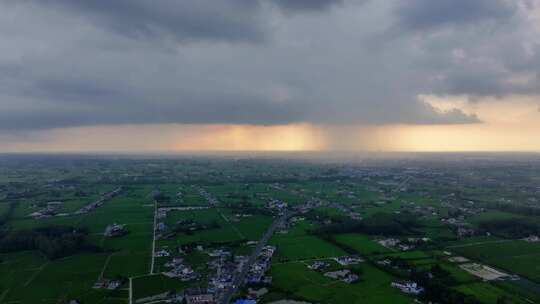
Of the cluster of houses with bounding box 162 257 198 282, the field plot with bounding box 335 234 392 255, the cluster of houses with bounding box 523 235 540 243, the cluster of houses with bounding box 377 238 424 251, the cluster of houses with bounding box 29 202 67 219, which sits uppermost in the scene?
the cluster of houses with bounding box 29 202 67 219

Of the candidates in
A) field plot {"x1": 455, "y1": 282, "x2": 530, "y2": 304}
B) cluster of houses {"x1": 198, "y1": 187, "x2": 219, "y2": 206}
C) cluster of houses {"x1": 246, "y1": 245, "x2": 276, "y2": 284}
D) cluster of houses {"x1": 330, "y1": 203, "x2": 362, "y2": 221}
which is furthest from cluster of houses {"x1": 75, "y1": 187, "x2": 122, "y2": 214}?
field plot {"x1": 455, "y1": 282, "x2": 530, "y2": 304}

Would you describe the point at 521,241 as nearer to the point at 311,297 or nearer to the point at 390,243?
the point at 390,243

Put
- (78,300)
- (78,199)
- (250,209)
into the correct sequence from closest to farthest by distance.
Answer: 1. (78,300)
2. (250,209)
3. (78,199)

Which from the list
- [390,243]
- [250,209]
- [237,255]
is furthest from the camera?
[250,209]

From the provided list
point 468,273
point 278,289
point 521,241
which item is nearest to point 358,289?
point 278,289

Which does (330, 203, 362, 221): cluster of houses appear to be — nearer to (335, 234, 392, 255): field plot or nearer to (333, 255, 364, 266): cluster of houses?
(335, 234, 392, 255): field plot

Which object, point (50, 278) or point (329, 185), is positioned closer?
point (50, 278)
